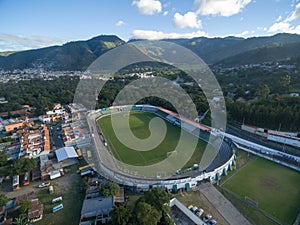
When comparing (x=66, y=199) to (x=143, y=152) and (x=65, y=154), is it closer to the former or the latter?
(x=65, y=154)

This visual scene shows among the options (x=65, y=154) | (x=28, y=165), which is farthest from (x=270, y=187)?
(x=28, y=165)

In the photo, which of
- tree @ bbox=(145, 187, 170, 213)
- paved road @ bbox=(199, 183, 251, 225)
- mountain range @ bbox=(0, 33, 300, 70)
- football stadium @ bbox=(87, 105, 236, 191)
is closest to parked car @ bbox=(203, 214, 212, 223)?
paved road @ bbox=(199, 183, 251, 225)

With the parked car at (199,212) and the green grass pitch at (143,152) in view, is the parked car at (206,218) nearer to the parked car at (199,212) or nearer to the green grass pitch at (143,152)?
the parked car at (199,212)

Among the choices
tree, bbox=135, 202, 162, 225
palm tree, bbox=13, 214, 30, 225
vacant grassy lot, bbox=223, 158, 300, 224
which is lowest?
palm tree, bbox=13, 214, 30, 225

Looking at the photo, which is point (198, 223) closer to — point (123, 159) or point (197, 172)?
point (197, 172)

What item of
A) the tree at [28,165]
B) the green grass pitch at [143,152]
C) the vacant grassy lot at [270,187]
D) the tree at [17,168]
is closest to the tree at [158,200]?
the vacant grassy lot at [270,187]

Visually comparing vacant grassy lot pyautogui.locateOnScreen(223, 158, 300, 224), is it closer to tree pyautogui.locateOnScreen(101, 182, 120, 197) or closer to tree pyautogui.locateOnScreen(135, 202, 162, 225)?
tree pyautogui.locateOnScreen(135, 202, 162, 225)
